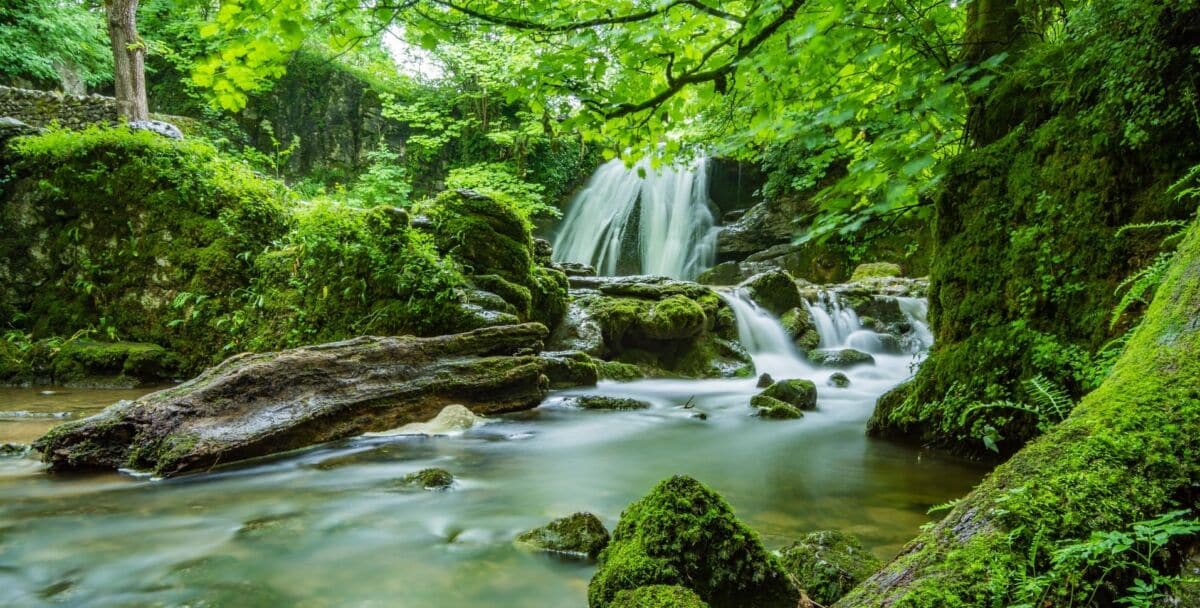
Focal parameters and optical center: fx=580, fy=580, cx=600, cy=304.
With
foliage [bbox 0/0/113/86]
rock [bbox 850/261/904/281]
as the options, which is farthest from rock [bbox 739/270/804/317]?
foliage [bbox 0/0/113/86]

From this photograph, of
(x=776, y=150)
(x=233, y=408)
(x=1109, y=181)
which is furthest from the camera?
(x=776, y=150)

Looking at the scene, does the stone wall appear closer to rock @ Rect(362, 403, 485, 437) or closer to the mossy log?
rock @ Rect(362, 403, 485, 437)

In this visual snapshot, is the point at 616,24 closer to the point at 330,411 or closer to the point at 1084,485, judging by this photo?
the point at 1084,485

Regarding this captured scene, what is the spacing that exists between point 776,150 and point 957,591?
513 inches

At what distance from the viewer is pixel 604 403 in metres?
7.18

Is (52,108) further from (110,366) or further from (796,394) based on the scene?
(796,394)

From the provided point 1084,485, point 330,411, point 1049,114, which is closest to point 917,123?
point 1049,114

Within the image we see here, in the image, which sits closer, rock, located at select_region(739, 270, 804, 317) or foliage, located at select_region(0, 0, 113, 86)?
rock, located at select_region(739, 270, 804, 317)

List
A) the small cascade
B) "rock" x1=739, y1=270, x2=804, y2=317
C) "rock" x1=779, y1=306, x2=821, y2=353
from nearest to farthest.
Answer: "rock" x1=779, y1=306, x2=821, y2=353 < the small cascade < "rock" x1=739, y1=270, x2=804, y2=317

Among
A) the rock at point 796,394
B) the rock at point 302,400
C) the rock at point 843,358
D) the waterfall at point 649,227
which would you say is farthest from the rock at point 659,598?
the waterfall at point 649,227

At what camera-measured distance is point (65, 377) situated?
24.2ft

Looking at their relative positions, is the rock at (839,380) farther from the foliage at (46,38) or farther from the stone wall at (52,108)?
the foliage at (46,38)

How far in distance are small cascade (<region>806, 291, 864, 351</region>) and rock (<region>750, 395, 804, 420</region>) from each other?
17.3 ft

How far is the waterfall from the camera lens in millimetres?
19703
